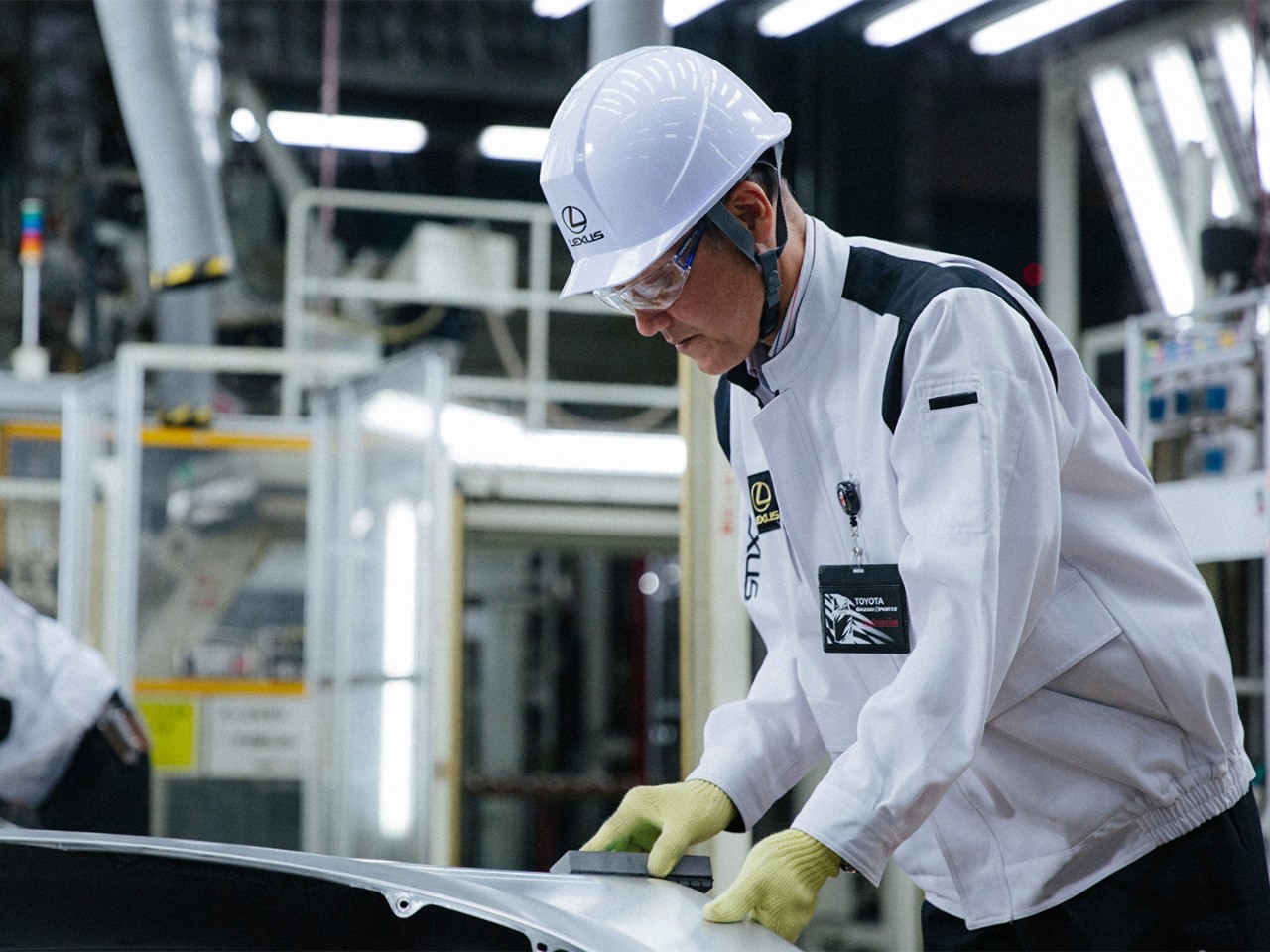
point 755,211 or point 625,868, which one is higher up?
point 755,211

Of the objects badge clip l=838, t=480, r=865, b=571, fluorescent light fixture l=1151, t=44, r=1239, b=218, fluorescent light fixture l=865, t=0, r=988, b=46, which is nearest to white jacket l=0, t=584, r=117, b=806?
badge clip l=838, t=480, r=865, b=571

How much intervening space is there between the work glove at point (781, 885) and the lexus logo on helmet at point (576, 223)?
630 mm

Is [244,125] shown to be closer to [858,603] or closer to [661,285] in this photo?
[661,285]

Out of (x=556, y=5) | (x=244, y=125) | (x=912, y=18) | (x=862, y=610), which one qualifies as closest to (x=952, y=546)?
(x=862, y=610)

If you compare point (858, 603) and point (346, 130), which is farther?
point (346, 130)

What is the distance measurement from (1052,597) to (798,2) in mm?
7485

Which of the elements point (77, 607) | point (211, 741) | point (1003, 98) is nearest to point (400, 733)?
point (211, 741)

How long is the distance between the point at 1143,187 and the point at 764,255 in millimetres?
7350

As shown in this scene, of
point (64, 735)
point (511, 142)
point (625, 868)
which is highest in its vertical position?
point (511, 142)

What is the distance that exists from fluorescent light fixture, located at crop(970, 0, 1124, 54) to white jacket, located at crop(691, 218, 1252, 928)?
6920 mm

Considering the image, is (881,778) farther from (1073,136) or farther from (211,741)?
(1073,136)

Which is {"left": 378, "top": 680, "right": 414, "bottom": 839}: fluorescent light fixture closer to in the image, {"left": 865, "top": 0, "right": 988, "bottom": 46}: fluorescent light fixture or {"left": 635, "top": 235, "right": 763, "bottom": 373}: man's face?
{"left": 865, "top": 0, "right": 988, "bottom": 46}: fluorescent light fixture

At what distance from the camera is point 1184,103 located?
8.42m

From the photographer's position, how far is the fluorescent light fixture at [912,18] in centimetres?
848
